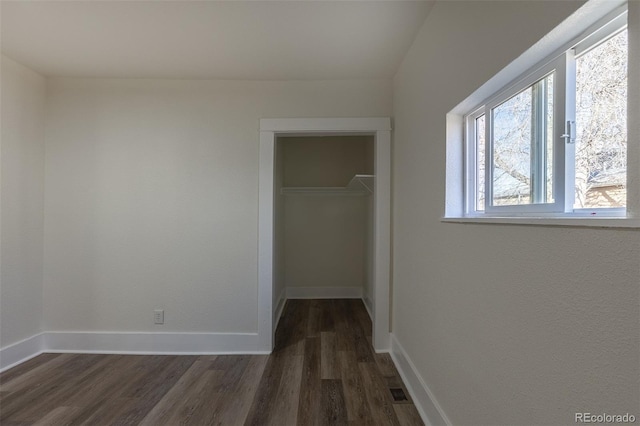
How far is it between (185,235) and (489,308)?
2.29 metres

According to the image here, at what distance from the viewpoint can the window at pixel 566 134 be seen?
70cm

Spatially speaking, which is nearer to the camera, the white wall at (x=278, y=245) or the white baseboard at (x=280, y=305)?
the white wall at (x=278, y=245)

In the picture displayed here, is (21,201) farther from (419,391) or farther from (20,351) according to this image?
(419,391)

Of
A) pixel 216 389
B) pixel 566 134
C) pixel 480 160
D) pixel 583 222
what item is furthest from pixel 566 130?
pixel 216 389

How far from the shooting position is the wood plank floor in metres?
1.67

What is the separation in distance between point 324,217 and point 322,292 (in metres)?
1.06

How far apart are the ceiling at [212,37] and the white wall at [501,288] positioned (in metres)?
0.31

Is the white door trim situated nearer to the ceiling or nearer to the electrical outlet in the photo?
the ceiling

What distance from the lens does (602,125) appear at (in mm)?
735

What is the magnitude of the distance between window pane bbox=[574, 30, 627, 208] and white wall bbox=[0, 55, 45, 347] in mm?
3398

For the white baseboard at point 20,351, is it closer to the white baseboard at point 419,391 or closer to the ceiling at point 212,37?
the ceiling at point 212,37

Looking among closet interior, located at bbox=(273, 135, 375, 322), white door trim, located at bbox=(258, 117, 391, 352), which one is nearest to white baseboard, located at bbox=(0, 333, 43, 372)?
white door trim, located at bbox=(258, 117, 391, 352)

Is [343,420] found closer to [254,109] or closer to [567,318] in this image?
[567,318]

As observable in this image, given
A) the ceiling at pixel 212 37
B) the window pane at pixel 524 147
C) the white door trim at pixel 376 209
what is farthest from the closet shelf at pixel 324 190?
the window pane at pixel 524 147
